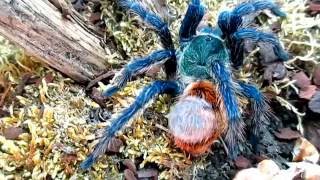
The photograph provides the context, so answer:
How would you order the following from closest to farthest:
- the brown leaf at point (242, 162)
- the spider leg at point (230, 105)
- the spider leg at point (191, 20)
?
the spider leg at point (230, 105)
the brown leaf at point (242, 162)
the spider leg at point (191, 20)

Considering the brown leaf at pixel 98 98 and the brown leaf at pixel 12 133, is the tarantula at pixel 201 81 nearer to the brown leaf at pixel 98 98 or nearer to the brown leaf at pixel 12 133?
the brown leaf at pixel 98 98

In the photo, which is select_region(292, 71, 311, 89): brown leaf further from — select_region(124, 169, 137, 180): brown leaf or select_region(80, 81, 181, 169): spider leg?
select_region(124, 169, 137, 180): brown leaf

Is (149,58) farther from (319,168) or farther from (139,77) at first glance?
(319,168)

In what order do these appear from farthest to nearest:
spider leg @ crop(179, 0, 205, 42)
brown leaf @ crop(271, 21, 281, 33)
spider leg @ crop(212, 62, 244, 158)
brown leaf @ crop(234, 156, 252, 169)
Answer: brown leaf @ crop(271, 21, 281, 33), spider leg @ crop(179, 0, 205, 42), brown leaf @ crop(234, 156, 252, 169), spider leg @ crop(212, 62, 244, 158)

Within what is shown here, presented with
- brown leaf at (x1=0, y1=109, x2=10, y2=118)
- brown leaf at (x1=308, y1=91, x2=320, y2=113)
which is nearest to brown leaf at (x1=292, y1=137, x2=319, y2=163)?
brown leaf at (x1=308, y1=91, x2=320, y2=113)

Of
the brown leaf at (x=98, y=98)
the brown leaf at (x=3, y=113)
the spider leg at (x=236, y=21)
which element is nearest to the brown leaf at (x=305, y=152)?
the spider leg at (x=236, y=21)

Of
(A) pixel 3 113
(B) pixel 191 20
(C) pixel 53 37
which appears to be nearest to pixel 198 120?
(B) pixel 191 20

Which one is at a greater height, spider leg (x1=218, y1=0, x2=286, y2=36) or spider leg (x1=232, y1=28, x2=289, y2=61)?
spider leg (x1=218, y1=0, x2=286, y2=36)

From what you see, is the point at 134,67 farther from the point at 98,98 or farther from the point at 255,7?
the point at 255,7
